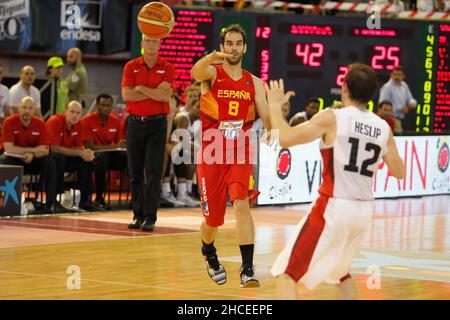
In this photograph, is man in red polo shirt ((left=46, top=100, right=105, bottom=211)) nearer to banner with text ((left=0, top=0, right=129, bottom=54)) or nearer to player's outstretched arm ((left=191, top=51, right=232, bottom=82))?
banner with text ((left=0, top=0, right=129, bottom=54))

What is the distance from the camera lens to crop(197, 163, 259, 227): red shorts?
392 inches

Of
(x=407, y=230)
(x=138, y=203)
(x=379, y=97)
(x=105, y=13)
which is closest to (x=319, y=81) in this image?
(x=379, y=97)

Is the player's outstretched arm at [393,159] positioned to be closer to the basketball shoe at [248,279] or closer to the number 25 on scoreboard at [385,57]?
the basketball shoe at [248,279]

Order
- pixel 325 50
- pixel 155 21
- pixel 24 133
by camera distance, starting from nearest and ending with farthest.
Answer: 1. pixel 155 21
2. pixel 24 133
3. pixel 325 50

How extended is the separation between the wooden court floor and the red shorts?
68 centimetres

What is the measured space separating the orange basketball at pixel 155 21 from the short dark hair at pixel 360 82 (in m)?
6.68

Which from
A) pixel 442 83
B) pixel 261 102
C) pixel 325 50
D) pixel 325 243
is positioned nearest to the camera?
pixel 325 243

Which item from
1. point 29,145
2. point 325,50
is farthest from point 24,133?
point 325,50

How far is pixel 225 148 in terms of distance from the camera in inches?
393

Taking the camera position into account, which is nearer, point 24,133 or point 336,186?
point 336,186

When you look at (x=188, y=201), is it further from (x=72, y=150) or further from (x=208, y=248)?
(x=208, y=248)

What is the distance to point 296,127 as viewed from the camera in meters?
7.35

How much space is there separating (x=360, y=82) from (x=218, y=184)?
113 inches

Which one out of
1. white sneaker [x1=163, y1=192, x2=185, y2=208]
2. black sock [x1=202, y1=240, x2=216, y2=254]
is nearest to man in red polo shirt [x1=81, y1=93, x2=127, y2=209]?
white sneaker [x1=163, y1=192, x2=185, y2=208]
